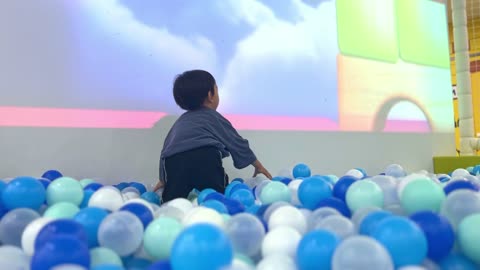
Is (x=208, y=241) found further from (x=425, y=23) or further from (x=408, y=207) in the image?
(x=425, y=23)

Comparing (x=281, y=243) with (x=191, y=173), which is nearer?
(x=281, y=243)

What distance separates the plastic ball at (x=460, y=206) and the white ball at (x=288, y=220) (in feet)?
0.78

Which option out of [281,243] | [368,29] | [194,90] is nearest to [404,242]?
[281,243]

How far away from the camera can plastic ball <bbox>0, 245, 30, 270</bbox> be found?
0.67 m

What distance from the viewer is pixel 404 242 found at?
0.61 meters

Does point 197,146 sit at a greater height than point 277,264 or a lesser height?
greater

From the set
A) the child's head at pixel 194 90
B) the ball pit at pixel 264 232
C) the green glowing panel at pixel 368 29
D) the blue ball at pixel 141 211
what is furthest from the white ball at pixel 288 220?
the green glowing panel at pixel 368 29

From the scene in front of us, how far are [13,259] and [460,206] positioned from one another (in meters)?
0.69

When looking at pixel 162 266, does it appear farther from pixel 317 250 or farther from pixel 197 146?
pixel 197 146

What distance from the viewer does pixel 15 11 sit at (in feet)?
4.92

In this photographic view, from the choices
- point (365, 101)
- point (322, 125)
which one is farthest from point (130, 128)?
point (365, 101)

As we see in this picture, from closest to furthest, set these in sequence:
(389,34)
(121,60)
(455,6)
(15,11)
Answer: (15,11)
(121,60)
(389,34)
(455,6)

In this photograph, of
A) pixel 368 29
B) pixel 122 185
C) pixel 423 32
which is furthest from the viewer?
pixel 423 32

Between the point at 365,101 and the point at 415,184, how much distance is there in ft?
5.26
